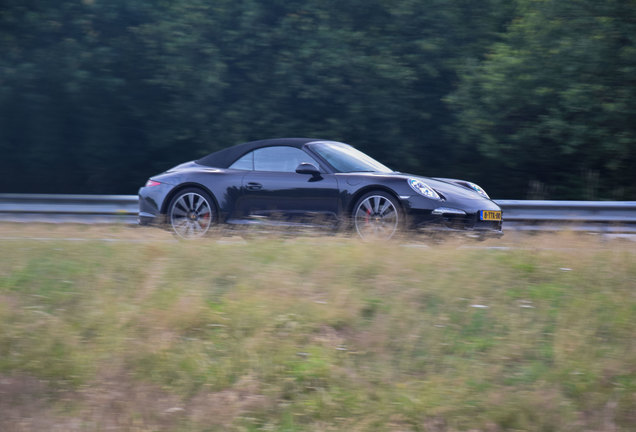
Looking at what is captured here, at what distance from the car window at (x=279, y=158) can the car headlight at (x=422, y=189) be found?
4.00 feet

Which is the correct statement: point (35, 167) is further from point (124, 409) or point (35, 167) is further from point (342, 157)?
point (124, 409)

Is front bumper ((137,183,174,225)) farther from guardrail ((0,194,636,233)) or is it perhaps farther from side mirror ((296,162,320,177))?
side mirror ((296,162,320,177))

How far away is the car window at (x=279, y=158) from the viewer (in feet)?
27.1

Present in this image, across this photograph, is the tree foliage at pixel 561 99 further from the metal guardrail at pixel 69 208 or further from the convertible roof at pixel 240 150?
the metal guardrail at pixel 69 208

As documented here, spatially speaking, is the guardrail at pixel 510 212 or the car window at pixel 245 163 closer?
the car window at pixel 245 163

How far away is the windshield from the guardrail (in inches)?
72.7

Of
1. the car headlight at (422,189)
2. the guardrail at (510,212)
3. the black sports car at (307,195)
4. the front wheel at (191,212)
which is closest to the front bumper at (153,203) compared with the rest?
the black sports car at (307,195)

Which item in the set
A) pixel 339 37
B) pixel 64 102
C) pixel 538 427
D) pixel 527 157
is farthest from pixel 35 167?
pixel 538 427

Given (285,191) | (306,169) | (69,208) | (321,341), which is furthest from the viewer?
(69,208)

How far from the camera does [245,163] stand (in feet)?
27.6

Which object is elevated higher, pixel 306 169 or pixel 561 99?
pixel 561 99

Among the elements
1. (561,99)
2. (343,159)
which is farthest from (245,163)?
(561,99)

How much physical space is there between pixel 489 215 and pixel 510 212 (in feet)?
4.65

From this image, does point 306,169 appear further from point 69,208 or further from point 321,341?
point 69,208
